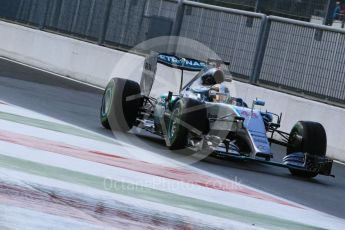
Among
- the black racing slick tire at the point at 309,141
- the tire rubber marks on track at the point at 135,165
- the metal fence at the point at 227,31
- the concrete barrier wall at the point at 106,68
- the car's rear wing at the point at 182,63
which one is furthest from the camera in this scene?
the metal fence at the point at 227,31

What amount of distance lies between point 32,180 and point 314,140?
4931 mm

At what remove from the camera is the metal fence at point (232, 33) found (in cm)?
1596

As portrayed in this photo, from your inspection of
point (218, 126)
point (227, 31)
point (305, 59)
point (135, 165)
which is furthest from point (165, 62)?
point (227, 31)

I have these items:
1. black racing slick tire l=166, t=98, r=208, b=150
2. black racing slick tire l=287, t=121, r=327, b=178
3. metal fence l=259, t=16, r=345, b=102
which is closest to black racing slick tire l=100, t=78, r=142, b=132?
black racing slick tire l=166, t=98, r=208, b=150

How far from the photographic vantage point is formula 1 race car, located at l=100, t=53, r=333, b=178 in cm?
1117

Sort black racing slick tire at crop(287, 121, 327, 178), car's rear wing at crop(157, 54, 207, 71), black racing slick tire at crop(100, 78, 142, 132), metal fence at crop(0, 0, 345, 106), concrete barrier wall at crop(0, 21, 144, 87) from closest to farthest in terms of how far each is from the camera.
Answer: black racing slick tire at crop(287, 121, 327, 178) < black racing slick tire at crop(100, 78, 142, 132) < car's rear wing at crop(157, 54, 207, 71) < metal fence at crop(0, 0, 345, 106) < concrete barrier wall at crop(0, 21, 144, 87)

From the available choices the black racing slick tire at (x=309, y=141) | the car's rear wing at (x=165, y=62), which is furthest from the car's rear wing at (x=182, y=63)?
the black racing slick tire at (x=309, y=141)

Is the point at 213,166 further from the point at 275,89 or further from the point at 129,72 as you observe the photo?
the point at 129,72

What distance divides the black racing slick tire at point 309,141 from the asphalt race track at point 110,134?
151mm

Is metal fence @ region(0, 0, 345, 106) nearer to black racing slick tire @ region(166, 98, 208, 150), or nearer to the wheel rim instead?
the wheel rim

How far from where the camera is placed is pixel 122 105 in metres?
12.4

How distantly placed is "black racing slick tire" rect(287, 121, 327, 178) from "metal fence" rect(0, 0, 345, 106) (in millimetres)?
3810

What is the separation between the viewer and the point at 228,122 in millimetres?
11219

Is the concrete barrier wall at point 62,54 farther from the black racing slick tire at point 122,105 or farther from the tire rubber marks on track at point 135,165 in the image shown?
the tire rubber marks on track at point 135,165
